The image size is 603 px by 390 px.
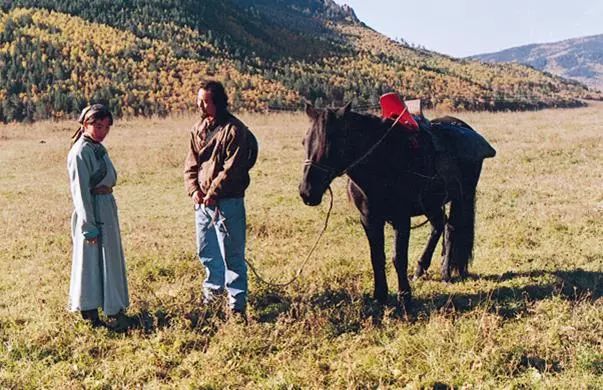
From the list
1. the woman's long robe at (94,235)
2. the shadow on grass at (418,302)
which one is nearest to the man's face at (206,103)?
the woman's long robe at (94,235)

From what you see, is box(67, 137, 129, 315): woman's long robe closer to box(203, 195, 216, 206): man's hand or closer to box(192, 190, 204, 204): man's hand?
box(192, 190, 204, 204): man's hand

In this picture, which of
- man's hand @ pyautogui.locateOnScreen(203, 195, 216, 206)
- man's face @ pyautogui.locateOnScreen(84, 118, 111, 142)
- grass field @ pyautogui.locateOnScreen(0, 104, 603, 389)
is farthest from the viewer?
man's hand @ pyautogui.locateOnScreen(203, 195, 216, 206)

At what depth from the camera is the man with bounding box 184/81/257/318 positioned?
4547 millimetres

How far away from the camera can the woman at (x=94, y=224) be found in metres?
4.42

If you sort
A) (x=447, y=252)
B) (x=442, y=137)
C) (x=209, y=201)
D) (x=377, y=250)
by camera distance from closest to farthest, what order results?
1. (x=209, y=201)
2. (x=377, y=250)
3. (x=442, y=137)
4. (x=447, y=252)

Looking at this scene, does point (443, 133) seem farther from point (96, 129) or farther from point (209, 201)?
point (96, 129)

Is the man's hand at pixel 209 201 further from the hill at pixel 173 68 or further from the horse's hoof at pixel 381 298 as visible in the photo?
the hill at pixel 173 68

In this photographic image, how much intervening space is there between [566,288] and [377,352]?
9.43 ft

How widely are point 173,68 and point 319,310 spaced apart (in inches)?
1649

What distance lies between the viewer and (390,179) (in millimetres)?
4805

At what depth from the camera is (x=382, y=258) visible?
17.1 feet

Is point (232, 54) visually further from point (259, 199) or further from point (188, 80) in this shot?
point (259, 199)

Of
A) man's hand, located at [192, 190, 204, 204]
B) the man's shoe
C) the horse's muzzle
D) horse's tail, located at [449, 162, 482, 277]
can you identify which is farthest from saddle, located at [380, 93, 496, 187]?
the man's shoe

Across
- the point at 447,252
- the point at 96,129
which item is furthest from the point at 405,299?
the point at 96,129
